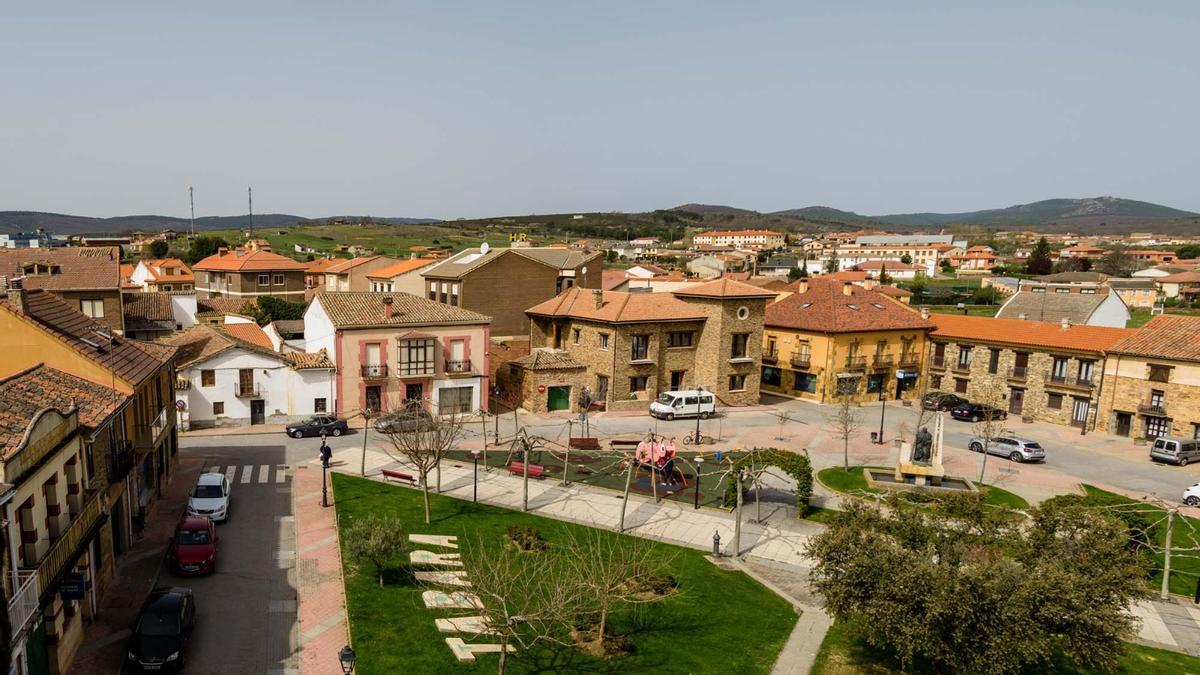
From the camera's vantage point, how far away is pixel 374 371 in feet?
132

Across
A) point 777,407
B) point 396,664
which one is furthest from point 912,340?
point 396,664

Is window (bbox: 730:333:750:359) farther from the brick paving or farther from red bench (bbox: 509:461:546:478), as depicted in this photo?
the brick paving

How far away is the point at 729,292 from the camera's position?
47469 mm

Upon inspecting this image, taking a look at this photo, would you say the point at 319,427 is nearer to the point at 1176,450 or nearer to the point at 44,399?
the point at 44,399

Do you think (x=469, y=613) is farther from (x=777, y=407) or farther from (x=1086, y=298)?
(x=1086, y=298)

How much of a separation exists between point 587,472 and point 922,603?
18873 millimetres

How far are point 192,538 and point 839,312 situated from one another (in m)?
41.1

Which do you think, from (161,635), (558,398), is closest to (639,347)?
(558,398)

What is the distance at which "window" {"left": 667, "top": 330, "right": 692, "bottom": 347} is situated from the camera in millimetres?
47531

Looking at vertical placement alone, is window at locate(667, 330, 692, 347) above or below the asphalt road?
above

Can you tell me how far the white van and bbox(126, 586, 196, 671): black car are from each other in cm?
2985

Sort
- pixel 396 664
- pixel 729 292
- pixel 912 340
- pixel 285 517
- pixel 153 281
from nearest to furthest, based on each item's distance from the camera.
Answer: pixel 396 664
pixel 285 517
pixel 729 292
pixel 912 340
pixel 153 281

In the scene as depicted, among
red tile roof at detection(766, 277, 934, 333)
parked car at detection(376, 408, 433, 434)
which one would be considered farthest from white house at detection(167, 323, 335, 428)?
red tile roof at detection(766, 277, 934, 333)

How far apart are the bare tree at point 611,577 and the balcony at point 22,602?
10235mm
